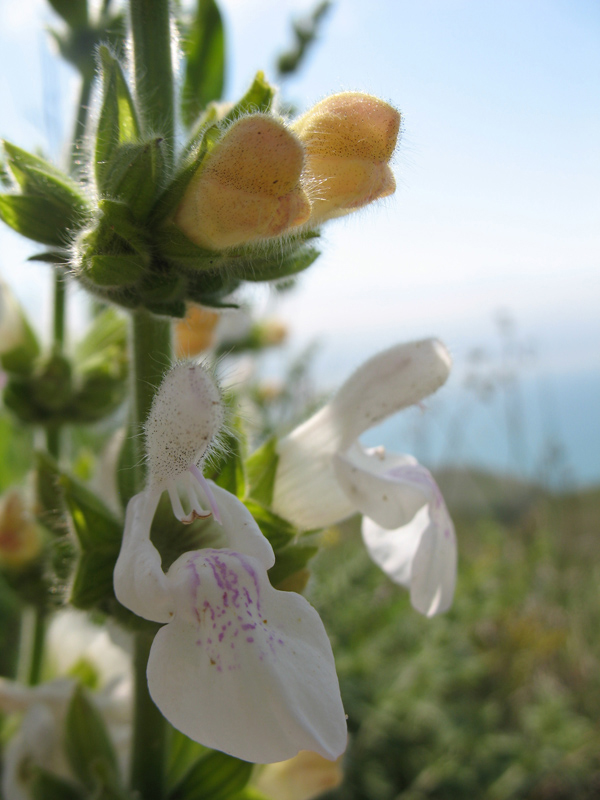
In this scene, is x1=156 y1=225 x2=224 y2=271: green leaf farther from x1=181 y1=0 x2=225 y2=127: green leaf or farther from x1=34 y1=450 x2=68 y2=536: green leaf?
x1=181 y1=0 x2=225 y2=127: green leaf

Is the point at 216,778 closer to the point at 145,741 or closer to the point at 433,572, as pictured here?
the point at 145,741

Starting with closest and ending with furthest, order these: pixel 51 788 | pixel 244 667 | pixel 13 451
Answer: pixel 244 667 < pixel 51 788 < pixel 13 451

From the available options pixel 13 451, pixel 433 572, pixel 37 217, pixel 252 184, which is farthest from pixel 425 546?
pixel 13 451

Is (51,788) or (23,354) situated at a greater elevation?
(23,354)

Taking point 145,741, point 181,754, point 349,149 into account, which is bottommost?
point 181,754

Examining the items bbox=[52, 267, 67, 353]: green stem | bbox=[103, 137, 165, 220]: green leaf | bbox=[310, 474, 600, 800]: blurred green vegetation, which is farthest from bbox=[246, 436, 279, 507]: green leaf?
bbox=[310, 474, 600, 800]: blurred green vegetation

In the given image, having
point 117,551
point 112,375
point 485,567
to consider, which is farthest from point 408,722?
point 117,551
